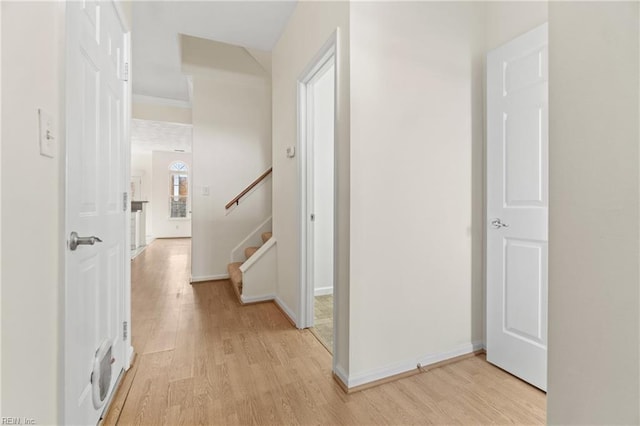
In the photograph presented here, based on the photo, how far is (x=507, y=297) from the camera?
1.88 metres

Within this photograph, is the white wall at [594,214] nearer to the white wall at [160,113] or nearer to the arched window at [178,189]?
the white wall at [160,113]

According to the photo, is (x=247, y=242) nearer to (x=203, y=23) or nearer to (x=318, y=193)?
(x=318, y=193)

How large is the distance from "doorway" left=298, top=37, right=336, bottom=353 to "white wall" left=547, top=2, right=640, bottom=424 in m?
1.45

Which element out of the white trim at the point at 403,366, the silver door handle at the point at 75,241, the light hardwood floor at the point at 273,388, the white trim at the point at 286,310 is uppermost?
the silver door handle at the point at 75,241

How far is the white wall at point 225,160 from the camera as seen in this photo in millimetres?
3984

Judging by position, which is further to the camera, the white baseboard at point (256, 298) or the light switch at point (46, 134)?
the white baseboard at point (256, 298)

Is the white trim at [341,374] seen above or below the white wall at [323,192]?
below

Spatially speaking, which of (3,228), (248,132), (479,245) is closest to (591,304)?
(3,228)

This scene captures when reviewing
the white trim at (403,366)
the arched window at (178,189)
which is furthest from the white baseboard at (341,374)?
the arched window at (178,189)

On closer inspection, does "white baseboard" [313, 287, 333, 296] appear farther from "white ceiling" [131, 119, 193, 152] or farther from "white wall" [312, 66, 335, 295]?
"white ceiling" [131, 119, 193, 152]

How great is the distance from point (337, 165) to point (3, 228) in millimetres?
1445

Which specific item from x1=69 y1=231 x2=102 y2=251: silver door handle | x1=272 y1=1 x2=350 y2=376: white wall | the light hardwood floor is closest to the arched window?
x1=272 y1=1 x2=350 y2=376: white wall

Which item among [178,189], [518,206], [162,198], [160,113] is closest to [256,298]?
[518,206]

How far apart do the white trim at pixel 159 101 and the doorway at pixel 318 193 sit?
3.21 metres
